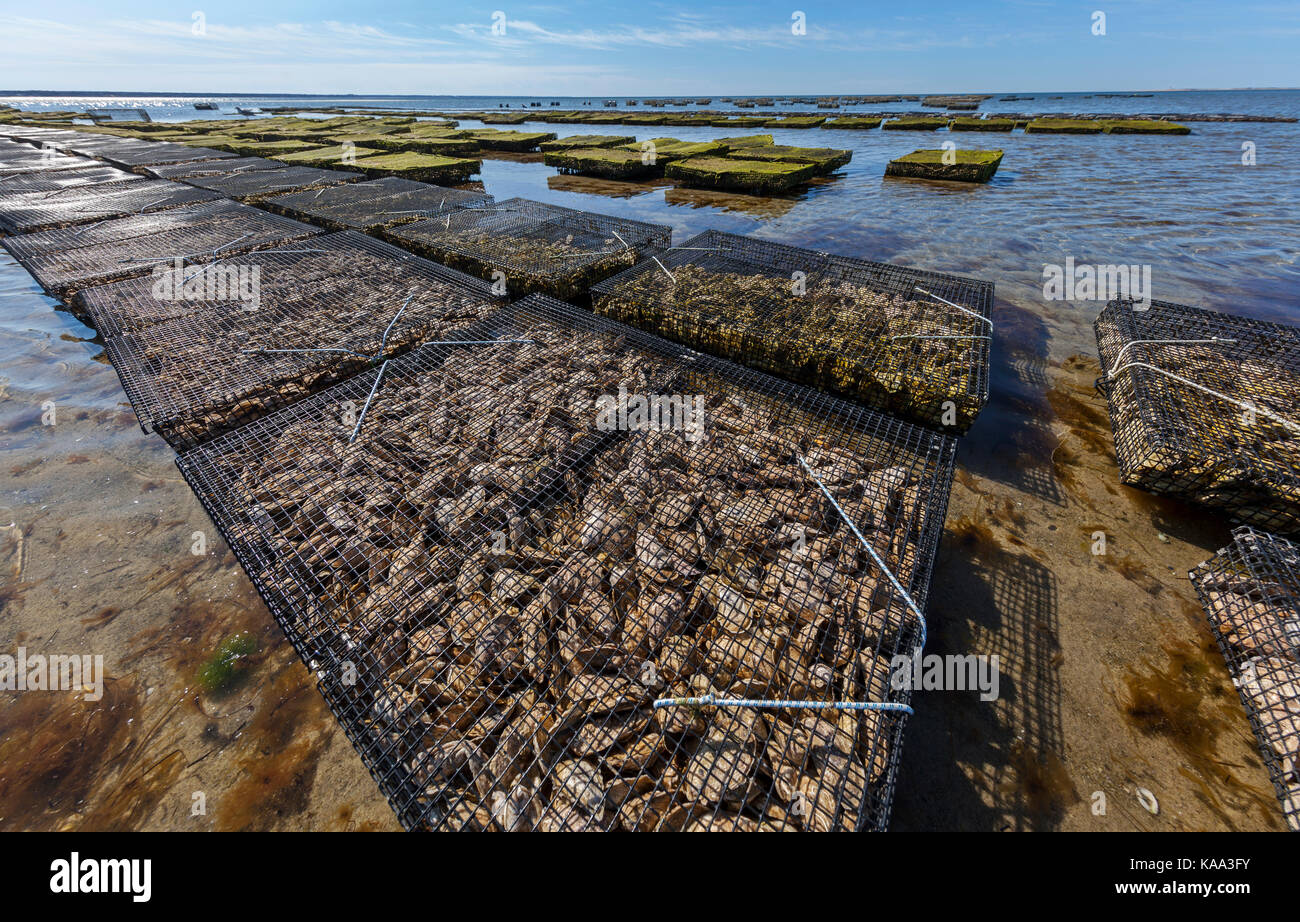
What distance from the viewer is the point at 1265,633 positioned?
4.46 meters

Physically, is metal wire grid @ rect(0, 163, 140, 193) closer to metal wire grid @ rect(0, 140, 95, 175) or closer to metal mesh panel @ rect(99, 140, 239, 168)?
metal wire grid @ rect(0, 140, 95, 175)

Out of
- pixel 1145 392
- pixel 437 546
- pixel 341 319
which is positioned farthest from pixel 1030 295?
pixel 341 319

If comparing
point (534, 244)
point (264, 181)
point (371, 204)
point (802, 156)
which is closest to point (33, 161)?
point (264, 181)

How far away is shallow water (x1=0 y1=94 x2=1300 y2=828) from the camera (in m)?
3.85

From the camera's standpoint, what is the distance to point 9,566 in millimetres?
5531

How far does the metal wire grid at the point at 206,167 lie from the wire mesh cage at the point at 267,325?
14.4 m

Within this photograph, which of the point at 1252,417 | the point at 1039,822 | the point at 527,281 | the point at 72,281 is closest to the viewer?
the point at 1039,822

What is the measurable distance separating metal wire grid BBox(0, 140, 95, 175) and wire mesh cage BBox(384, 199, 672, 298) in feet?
61.8

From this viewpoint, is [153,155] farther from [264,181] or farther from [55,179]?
[264,181]

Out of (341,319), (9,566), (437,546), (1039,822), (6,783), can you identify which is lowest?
(1039,822)

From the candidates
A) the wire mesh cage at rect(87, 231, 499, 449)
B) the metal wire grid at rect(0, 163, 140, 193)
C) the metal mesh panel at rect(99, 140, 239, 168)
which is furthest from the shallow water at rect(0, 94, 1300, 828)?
the metal mesh panel at rect(99, 140, 239, 168)

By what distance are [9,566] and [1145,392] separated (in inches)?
610

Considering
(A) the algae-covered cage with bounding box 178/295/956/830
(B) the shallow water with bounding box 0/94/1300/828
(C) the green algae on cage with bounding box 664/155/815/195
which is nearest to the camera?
(A) the algae-covered cage with bounding box 178/295/956/830
